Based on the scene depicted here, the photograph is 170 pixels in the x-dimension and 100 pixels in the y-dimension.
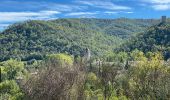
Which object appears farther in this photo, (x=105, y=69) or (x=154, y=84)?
(x=105, y=69)

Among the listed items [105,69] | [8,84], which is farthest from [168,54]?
[105,69]

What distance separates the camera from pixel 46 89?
86.0 feet

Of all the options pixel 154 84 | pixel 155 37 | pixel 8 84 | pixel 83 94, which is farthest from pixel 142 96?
pixel 155 37

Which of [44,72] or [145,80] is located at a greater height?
[44,72]

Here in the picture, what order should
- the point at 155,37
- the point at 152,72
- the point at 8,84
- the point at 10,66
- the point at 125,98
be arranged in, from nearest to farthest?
the point at 152,72 → the point at 125,98 → the point at 8,84 → the point at 10,66 → the point at 155,37

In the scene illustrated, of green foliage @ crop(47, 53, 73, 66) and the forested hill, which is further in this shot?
the forested hill

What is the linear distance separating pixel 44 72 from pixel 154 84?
12123 millimetres

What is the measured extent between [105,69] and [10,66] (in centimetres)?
8380

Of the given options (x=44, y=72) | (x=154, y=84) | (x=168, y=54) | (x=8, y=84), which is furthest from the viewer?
(x=168, y=54)

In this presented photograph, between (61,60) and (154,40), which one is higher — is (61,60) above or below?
above

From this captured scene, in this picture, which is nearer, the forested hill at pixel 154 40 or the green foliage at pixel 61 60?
the green foliage at pixel 61 60

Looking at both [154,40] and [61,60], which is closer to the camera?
[61,60]

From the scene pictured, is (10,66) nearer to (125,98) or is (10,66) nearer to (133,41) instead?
(133,41)

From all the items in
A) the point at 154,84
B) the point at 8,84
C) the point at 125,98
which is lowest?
the point at 8,84
